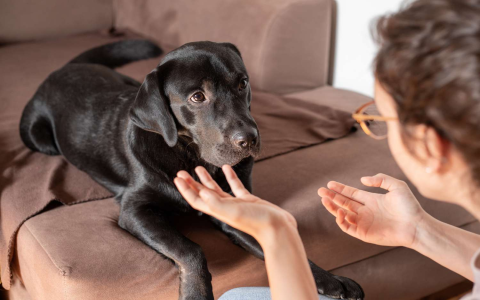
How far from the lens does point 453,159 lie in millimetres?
866

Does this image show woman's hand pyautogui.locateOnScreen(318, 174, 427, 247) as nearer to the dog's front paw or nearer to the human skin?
the human skin

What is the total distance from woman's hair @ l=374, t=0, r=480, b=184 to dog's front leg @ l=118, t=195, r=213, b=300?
0.81m

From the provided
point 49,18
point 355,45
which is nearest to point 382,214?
point 355,45

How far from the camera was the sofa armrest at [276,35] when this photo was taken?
272 centimetres

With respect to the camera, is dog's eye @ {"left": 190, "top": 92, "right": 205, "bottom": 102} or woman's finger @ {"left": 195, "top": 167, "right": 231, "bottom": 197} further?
dog's eye @ {"left": 190, "top": 92, "right": 205, "bottom": 102}

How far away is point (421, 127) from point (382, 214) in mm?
481

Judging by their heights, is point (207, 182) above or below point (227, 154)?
above

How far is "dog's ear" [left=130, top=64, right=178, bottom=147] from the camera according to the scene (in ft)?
5.20

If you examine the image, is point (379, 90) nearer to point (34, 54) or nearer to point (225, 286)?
point (225, 286)

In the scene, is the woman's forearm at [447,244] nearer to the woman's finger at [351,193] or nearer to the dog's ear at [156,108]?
the woman's finger at [351,193]

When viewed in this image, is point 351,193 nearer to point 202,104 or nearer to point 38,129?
point 202,104

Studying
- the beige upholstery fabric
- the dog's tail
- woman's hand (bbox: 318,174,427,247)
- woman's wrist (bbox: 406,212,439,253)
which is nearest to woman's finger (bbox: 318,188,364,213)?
woman's hand (bbox: 318,174,427,247)

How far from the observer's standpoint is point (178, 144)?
1.71 m

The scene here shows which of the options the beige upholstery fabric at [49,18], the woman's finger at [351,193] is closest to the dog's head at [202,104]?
the woman's finger at [351,193]
